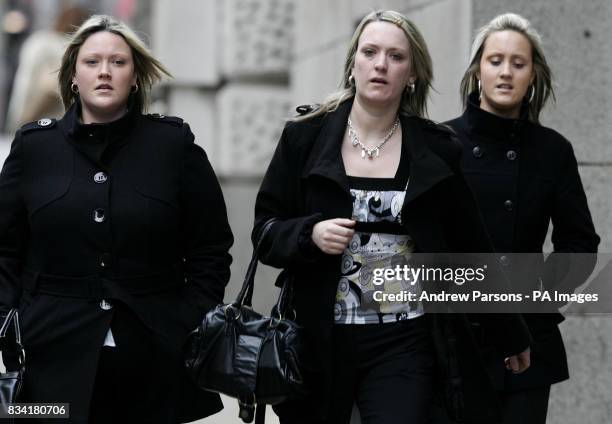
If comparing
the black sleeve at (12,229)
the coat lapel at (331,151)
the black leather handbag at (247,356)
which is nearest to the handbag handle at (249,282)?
the black leather handbag at (247,356)

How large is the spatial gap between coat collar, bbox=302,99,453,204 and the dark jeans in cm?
46

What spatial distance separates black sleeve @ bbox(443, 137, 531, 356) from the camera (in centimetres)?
495

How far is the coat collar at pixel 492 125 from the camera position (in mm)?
5566

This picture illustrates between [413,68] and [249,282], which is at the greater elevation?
[413,68]

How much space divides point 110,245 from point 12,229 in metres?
0.37

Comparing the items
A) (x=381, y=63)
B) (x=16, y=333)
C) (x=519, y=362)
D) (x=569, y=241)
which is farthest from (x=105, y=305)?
(x=569, y=241)

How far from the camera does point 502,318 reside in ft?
16.6

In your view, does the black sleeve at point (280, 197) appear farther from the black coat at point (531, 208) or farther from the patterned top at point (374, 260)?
the black coat at point (531, 208)

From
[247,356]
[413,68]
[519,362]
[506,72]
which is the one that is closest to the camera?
[247,356]

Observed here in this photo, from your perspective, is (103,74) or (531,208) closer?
(103,74)

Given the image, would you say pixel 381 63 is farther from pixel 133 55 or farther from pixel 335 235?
pixel 133 55

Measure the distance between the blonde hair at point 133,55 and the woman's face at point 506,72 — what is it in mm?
1274

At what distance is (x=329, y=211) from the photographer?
4.80m

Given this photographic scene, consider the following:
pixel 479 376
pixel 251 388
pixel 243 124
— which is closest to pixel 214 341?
pixel 251 388
